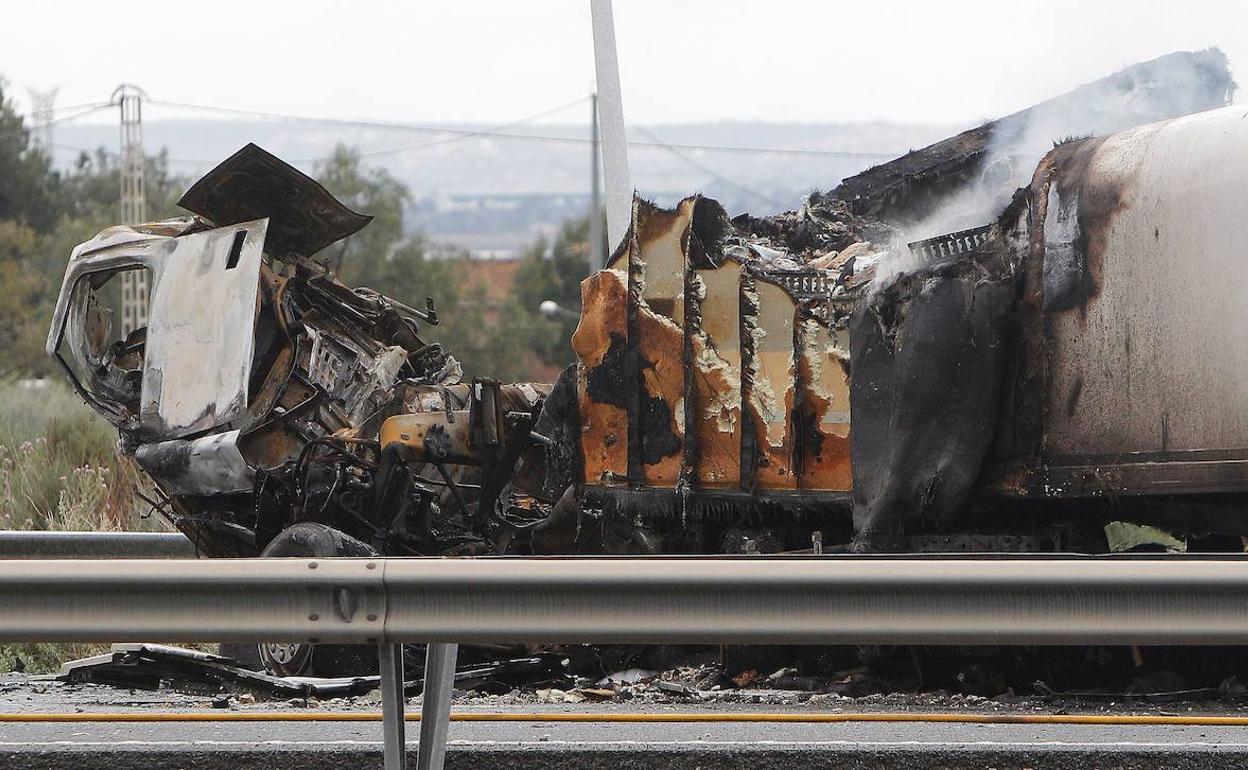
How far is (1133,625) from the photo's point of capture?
344cm

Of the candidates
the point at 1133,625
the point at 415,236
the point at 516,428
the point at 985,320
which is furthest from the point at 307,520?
the point at 415,236

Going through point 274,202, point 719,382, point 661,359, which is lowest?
point 719,382

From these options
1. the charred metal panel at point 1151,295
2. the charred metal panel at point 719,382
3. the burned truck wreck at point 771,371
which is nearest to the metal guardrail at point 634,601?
the charred metal panel at point 1151,295

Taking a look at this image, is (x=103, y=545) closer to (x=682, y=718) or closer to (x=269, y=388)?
(x=269, y=388)

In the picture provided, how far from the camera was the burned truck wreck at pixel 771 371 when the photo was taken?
19.4 feet

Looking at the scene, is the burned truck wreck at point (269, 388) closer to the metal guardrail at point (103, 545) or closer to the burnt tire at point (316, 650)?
the burnt tire at point (316, 650)

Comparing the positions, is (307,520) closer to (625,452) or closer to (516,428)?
(516,428)

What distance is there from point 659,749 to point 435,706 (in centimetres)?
89

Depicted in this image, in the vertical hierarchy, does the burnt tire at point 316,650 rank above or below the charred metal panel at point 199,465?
below

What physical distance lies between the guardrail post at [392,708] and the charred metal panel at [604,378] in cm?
322

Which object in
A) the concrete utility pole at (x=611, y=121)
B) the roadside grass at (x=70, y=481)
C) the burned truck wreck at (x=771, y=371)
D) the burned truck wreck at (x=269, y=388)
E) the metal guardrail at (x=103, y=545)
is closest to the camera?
the burned truck wreck at (x=771, y=371)

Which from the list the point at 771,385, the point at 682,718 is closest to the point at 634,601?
the point at 682,718

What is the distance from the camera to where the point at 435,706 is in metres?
3.85

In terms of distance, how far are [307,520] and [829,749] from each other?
3.86 metres
